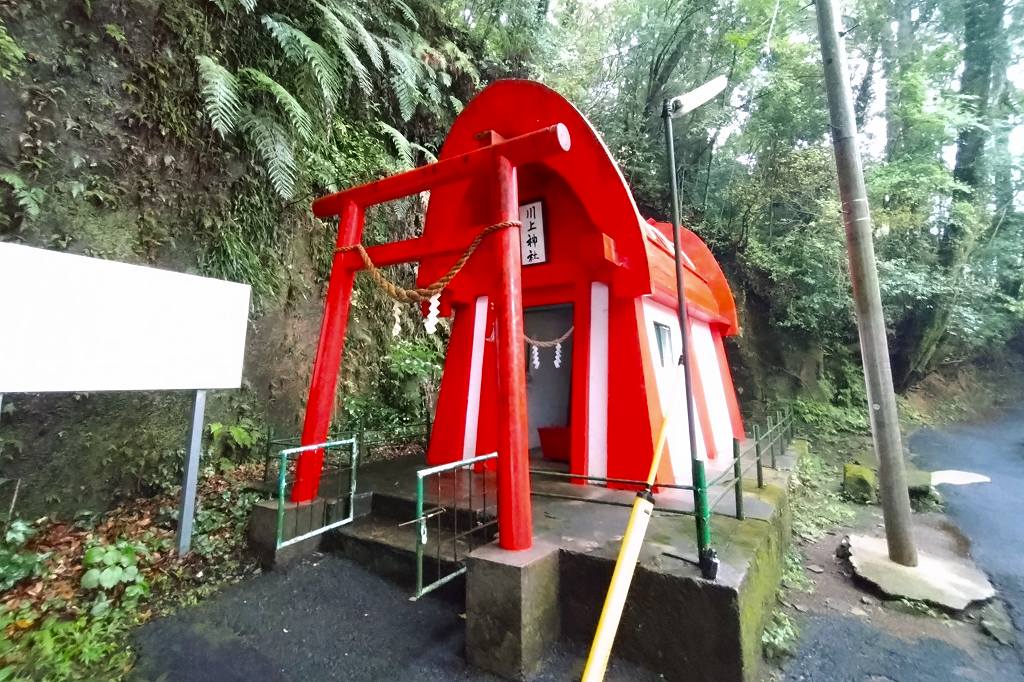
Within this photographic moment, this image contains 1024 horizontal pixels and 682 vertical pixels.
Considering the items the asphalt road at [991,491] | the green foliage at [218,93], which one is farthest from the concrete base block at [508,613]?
the green foliage at [218,93]

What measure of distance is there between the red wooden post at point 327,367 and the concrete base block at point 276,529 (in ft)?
0.59

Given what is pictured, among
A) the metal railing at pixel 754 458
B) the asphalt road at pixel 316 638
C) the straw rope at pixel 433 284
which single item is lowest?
the asphalt road at pixel 316 638

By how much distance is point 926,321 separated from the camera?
41.1 feet

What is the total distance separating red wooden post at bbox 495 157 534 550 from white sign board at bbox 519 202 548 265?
2144 mm

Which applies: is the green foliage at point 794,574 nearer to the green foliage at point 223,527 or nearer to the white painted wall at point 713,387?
the white painted wall at point 713,387

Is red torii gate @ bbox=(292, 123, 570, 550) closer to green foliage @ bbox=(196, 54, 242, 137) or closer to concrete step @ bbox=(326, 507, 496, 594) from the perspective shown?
concrete step @ bbox=(326, 507, 496, 594)

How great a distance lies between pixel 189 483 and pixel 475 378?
11.2 feet

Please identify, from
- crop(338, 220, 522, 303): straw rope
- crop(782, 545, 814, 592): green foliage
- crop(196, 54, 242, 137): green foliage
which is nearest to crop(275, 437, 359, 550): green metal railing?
crop(338, 220, 522, 303): straw rope

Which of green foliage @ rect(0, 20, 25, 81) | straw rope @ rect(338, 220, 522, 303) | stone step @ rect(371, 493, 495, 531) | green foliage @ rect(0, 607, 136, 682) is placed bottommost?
green foliage @ rect(0, 607, 136, 682)

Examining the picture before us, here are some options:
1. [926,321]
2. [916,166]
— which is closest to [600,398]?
[916,166]

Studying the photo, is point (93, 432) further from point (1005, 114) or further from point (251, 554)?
point (1005, 114)

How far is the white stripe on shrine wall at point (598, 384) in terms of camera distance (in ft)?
18.2

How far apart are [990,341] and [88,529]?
2060cm

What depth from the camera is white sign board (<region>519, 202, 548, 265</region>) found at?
6102 mm
